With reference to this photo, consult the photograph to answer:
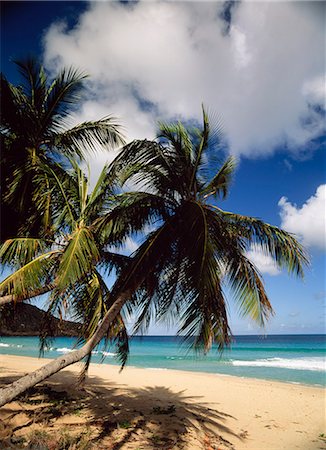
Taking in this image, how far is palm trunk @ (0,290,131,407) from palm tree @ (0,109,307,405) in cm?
19

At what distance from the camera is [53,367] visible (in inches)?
159

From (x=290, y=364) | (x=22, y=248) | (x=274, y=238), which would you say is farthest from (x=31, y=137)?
(x=290, y=364)

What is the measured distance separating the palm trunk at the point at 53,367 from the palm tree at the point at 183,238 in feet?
0.63

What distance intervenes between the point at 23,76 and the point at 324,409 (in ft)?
42.7

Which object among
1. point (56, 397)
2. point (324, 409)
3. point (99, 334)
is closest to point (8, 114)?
point (99, 334)

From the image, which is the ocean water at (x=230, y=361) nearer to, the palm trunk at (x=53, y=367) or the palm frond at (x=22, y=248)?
the palm trunk at (x=53, y=367)

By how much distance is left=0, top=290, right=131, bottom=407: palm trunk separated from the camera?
3639mm

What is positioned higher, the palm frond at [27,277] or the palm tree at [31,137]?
the palm tree at [31,137]

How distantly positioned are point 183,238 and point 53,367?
2.59m

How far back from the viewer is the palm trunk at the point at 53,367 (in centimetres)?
364

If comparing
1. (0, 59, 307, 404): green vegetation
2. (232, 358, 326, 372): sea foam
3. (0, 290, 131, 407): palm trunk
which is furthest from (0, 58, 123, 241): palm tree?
(232, 358, 326, 372): sea foam

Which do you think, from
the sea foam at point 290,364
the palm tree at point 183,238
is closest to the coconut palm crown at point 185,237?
the palm tree at point 183,238

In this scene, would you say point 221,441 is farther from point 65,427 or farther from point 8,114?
point 8,114

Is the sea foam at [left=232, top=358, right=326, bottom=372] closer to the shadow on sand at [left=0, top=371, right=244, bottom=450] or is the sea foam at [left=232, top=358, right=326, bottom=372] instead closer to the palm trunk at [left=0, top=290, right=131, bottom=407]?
the shadow on sand at [left=0, top=371, right=244, bottom=450]
